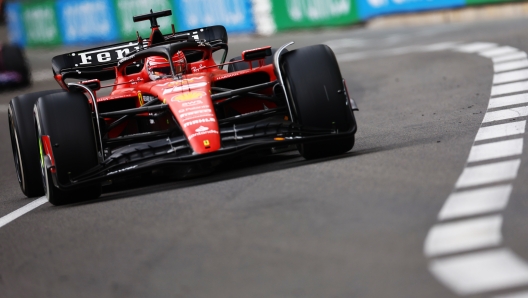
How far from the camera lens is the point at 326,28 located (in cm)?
2889

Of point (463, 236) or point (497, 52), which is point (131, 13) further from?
point (463, 236)

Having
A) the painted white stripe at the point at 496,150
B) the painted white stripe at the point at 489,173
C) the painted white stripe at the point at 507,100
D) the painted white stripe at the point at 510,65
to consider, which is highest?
the painted white stripe at the point at 489,173

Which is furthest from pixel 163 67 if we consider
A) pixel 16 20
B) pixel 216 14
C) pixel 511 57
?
pixel 16 20

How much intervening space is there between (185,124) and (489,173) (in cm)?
237

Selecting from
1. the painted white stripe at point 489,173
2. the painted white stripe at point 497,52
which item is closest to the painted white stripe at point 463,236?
the painted white stripe at point 489,173

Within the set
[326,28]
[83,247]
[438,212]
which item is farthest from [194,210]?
[326,28]

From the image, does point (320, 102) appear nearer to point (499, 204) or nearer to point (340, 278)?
point (499, 204)

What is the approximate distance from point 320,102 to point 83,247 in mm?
2518

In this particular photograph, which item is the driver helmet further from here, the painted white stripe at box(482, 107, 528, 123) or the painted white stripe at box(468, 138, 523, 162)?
the painted white stripe at box(468, 138, 523, 162)

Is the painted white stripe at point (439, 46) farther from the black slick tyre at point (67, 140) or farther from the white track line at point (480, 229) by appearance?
the black slick tyre at point (67, 140)

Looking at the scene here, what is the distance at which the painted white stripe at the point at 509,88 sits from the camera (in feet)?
35.5

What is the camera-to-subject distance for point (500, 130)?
25.6ft

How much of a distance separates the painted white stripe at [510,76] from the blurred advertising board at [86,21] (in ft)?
75.9

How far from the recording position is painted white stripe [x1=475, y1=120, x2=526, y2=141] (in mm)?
7488
